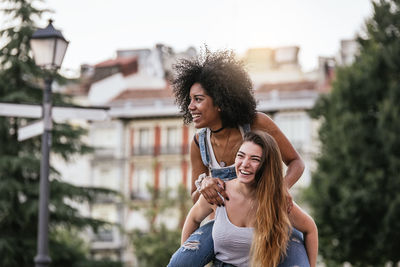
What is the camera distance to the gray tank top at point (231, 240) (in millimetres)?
4492

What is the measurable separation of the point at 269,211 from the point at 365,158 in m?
20.0

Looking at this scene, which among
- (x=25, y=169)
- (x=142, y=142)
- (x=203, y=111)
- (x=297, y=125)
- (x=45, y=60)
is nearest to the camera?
(x=203, y=111)

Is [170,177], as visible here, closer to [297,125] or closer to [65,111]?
[297,125]

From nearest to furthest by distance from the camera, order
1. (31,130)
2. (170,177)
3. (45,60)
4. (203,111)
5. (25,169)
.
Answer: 1. (203,111)
2. (45,60)
3. (31,130)
4. (25,169)
5. (170,177)

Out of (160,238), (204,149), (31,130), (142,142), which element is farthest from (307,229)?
(142,142)

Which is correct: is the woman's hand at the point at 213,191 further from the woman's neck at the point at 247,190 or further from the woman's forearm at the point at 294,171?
the woman's forearm at the point at 294,171

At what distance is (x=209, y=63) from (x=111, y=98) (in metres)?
52.4

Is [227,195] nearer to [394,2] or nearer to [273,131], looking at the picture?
[273,131]

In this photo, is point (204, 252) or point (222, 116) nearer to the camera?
point (204, 252)

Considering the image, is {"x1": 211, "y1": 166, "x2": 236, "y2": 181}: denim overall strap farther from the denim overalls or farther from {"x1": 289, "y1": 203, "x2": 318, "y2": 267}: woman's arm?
{"x1": 289, "y1": 203, "x2": 318, "y2": 267}: woman's arm

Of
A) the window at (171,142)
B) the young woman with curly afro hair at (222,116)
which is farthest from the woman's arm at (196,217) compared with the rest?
the window at (171,142)

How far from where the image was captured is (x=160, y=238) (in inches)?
1646

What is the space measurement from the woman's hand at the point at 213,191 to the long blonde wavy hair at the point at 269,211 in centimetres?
19

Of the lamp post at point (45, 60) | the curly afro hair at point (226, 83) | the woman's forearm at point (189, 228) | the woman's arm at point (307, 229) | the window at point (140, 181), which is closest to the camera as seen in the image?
the woman's arm at point (307, 229)
